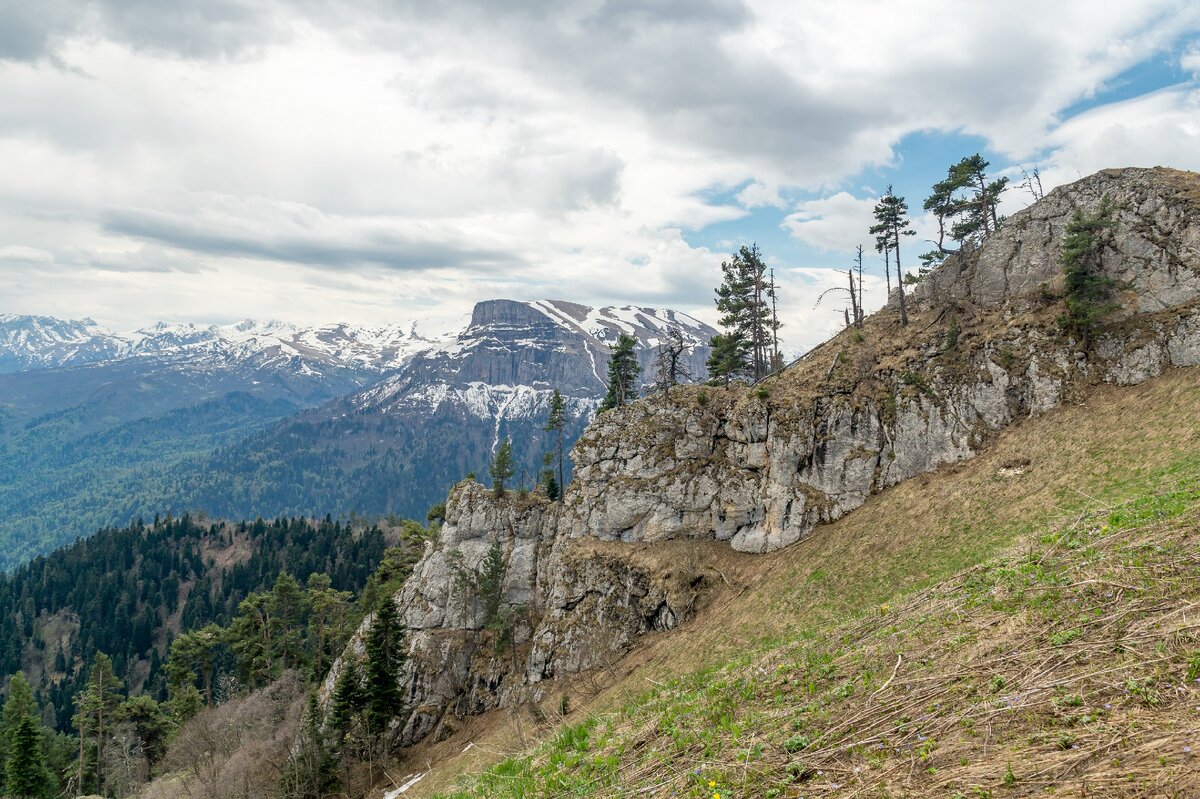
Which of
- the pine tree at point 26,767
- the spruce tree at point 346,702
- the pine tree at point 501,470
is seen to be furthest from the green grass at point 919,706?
the pine tree at point 26,767

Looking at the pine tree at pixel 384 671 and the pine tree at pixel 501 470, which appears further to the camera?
the pine tree at pixel 501 470

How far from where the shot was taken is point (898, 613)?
14.4 metres

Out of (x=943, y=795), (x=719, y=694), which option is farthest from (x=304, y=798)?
(x=943, y=795)

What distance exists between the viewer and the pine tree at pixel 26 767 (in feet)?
170

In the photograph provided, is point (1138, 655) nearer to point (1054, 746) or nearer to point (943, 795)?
point (1054, 746)

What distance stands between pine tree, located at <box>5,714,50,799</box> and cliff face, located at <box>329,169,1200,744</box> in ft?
108

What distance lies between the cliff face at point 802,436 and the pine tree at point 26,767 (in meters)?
32.8

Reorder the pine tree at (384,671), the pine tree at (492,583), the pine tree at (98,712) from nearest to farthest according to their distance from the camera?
the pine tree at (384,671), the pine tree at (492,583), the pine tree at (98,712)

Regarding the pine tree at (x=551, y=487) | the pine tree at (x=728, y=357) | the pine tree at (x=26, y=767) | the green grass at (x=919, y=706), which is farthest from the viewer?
the pine tree at (x=551, y=487)

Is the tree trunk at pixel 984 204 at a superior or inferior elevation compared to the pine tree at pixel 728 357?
superior

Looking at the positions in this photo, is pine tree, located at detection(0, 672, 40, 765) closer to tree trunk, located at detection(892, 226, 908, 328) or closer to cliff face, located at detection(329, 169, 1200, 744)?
cliff face, located at detection(329, 169, 1200, 744)

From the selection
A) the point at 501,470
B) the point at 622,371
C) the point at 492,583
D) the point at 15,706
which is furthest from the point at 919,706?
the point at 15,706

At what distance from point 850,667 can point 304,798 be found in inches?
2120

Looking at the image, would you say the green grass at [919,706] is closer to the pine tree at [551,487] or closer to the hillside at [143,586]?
the pine tree at [551,487]
